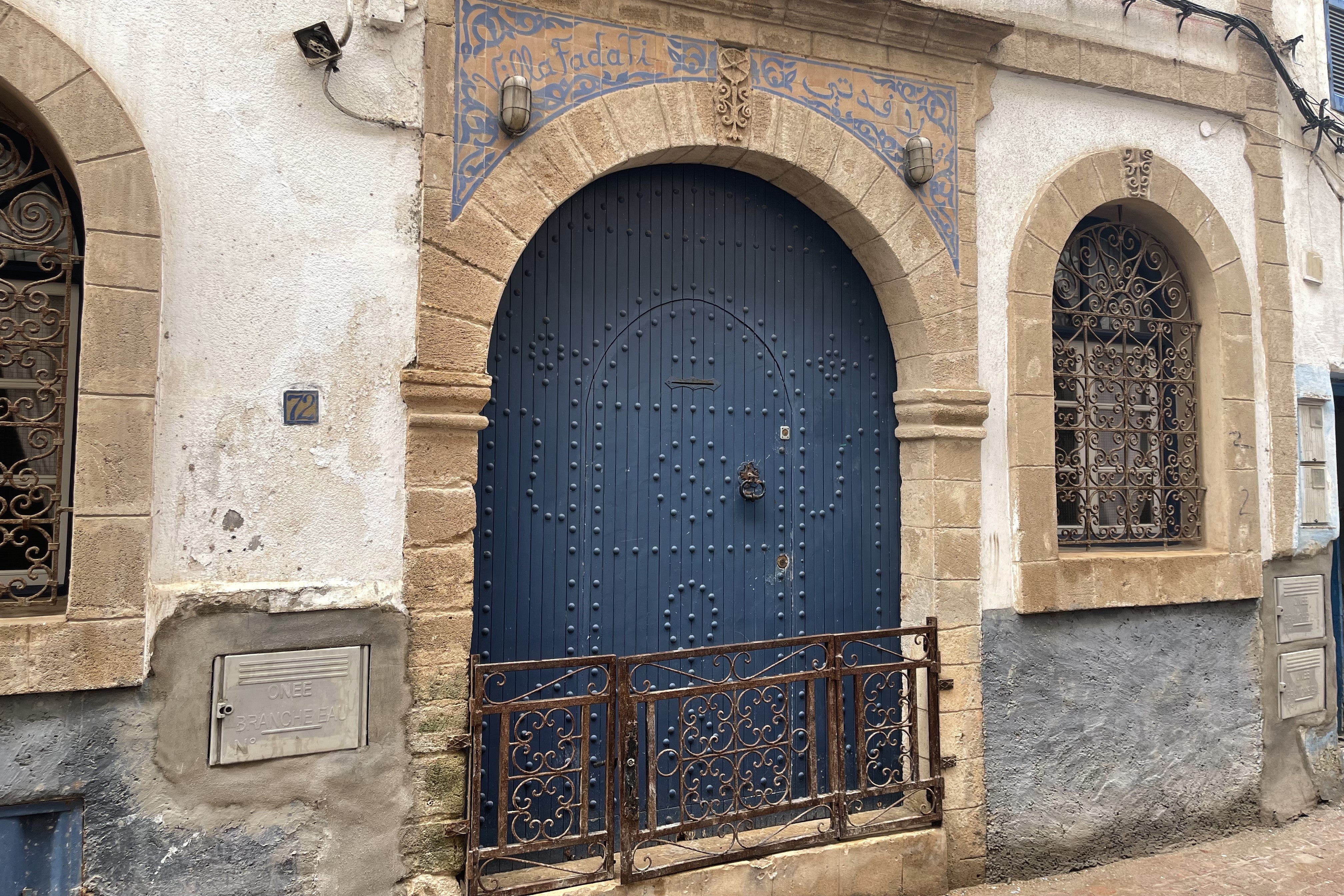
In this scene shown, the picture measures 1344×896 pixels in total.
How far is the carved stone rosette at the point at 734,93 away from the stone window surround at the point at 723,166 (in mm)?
48

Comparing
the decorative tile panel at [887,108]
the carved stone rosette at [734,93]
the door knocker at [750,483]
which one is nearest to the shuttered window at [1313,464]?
the decorative tile panel at [887,108]

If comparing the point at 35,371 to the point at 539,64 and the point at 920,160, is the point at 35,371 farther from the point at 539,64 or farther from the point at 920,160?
the point at 920,160

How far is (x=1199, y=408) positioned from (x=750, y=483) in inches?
108

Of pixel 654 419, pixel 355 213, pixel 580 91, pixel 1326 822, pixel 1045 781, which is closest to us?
pixel 355 213

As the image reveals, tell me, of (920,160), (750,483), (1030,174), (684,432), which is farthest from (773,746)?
(1030,174)

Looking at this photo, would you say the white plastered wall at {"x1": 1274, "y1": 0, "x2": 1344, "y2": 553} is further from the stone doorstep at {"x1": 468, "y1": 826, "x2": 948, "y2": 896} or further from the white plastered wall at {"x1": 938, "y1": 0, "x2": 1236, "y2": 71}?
the stone doorstep at {"x1": 468, "y1": 826, "x2": 948, "y2": 896}

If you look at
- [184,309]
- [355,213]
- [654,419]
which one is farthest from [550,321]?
[184,309]

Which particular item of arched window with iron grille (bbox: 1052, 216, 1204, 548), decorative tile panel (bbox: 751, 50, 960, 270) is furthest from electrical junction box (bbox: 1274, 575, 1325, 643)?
decorative tile panel (bbox: 751, 50, 960, 270)

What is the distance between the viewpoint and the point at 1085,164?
4.80 metres

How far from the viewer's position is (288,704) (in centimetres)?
329

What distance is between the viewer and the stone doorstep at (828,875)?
12.2 feet

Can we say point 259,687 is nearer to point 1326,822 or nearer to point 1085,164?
point 1085,164

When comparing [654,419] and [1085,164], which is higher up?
[1085,164]

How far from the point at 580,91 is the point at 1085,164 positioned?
8.76ft
